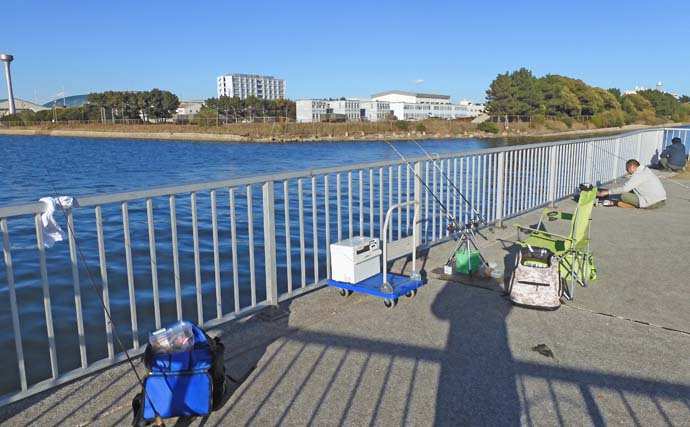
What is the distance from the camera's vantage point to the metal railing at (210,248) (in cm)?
362

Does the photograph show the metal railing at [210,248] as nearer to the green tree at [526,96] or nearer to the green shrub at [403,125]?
the green shrub at [403,125]

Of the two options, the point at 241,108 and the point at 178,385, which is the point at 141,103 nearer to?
the point at 241,108

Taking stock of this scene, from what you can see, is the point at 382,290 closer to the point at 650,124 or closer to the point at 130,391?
the point at 130,391

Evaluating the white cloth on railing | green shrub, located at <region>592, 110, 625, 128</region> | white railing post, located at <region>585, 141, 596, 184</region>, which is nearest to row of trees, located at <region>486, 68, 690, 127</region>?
green shrub, located at <region>592, 110, 625, 128</region>

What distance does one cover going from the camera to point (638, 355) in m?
3.58

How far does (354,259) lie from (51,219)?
226 cm

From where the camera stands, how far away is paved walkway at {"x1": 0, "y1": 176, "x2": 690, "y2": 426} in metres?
2.88

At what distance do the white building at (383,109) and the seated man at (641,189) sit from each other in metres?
103

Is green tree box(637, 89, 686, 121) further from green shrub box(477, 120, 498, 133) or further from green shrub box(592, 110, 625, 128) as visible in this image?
green shrub box(477, 120, 498, 133)

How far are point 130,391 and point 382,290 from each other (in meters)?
1.98

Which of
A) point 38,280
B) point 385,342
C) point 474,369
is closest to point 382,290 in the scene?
point 385,342

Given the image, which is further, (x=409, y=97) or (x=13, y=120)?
(x=409, y=97)

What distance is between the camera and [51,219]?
3000mm

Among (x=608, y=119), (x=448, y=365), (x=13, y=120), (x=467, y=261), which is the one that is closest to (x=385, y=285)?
(x=448, y=365)
